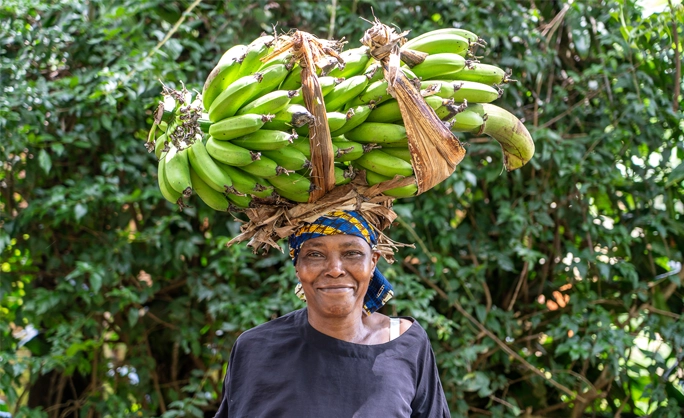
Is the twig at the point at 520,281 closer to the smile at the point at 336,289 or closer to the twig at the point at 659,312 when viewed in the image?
the twig at the point at 659,312

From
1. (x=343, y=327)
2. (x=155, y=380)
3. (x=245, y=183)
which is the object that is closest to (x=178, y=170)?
(x=245, y=183)

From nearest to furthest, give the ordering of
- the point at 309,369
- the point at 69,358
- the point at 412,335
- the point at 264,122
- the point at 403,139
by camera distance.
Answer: the point at 264,122 → the point at 403,139 → the point at 309,369 → the point at 412,335 → the point at 69,358

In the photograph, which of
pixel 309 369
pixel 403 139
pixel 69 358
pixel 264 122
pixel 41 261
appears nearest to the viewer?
pixel 264 122

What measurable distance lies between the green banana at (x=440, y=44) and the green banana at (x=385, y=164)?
0.35 meters

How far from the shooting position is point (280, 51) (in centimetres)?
212

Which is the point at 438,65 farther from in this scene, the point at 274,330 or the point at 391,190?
the point at 274,330

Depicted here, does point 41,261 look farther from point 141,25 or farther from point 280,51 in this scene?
point 280,51

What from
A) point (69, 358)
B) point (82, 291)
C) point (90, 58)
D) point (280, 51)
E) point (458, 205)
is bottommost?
point (69, 358)

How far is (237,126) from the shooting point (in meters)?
2.01

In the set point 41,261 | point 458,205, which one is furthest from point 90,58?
point 458,205

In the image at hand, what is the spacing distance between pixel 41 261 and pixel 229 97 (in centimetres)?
267

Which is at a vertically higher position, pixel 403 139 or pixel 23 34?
pixel 23 34

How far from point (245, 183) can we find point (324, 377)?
64 centimetres

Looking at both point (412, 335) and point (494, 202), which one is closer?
point (412, 335)
